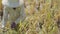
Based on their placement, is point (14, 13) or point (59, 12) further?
point (59, 12)

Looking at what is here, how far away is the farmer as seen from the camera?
5.48ft

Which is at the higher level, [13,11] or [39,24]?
[13,11]

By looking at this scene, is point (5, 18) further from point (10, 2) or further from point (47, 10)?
point (47, 10)

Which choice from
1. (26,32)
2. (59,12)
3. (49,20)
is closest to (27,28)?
(26,32)

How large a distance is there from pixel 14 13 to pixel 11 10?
0.13ft

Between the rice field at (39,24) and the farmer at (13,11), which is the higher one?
the farmer at (13,11)

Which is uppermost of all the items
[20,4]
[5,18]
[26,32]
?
[20,4]

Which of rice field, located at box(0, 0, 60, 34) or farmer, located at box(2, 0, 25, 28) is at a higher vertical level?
farmer, located at box(2, 0, 25, 28)

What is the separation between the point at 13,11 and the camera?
1.71 metres

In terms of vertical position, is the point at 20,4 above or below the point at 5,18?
above

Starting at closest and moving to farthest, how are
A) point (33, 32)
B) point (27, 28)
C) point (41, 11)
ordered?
point (33, 32) < point (27, 28) < point (41, 11)

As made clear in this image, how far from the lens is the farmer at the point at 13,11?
1.67 meters

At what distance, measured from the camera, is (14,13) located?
1.72m

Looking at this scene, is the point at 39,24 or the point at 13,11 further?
the point at 39,24
